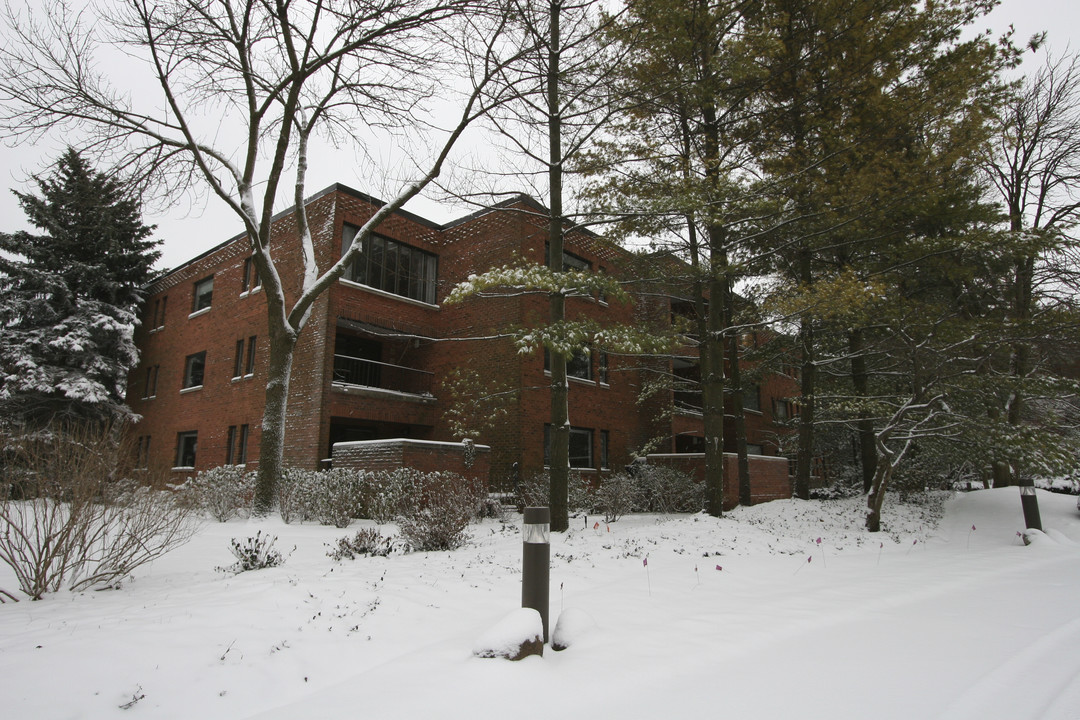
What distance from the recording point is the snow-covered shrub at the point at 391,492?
1118cm

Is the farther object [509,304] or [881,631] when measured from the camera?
[509,304]

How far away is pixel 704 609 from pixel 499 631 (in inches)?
82.2

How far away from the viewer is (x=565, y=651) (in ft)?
12.8

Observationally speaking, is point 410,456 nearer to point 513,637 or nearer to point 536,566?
point 536,566

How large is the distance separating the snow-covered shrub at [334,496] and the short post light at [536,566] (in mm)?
7465

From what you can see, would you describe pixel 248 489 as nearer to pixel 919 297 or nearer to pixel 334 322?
pixel 334 322

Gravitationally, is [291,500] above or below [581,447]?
below

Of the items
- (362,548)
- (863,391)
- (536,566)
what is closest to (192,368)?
(362,548)

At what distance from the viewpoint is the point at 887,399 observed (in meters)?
14.9

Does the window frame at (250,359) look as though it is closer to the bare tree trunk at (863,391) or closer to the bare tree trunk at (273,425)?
the bare tree trunk at (273,425)

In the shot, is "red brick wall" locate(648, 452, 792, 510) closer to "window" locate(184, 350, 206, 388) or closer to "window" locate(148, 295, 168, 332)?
"window" locate(184, 350, 206, 388)

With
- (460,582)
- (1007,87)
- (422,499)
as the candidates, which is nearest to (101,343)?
(422,499)

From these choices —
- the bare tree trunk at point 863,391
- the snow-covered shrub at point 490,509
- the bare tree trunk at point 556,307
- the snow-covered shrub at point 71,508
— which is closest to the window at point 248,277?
the snow-covered shrub at point 490,509

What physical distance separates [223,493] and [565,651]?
10.1m
